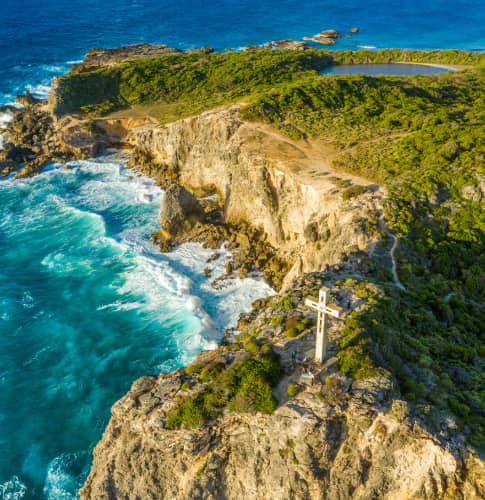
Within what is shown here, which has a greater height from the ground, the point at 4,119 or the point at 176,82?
the point at 176,82

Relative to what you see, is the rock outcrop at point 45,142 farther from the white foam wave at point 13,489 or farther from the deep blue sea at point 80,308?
the white foam wave at point 13,489

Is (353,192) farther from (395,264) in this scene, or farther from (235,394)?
(235,394)

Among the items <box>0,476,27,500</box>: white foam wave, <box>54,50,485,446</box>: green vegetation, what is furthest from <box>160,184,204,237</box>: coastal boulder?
<box>0,476,27,500</box>: white foam wave

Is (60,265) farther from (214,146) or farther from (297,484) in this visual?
(297,484)

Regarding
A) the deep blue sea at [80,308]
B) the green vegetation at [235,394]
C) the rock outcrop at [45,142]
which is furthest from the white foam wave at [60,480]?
the rock outcrop at [45,142]

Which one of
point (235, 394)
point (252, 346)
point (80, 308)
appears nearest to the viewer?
point (235, 394)

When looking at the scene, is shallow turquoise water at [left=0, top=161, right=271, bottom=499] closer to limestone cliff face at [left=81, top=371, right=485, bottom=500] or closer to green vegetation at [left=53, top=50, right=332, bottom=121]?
limestone cliff face at [left=81, top=371, right=485, bottom=500]

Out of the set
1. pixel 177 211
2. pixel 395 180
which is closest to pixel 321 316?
pixel 395 180

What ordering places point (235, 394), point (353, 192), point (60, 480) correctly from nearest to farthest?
point (235, 394)
point (60, 480)
point (353, 192)
